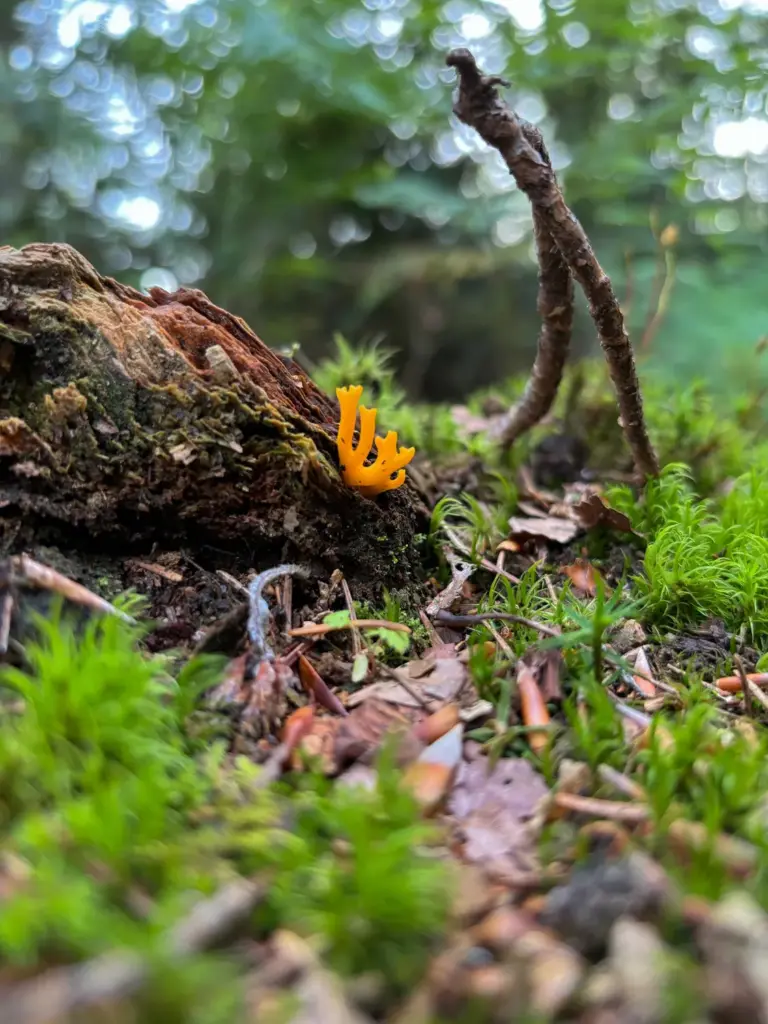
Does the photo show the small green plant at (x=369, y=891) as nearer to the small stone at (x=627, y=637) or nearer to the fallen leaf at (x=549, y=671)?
the fallen leaf at (x=549, y=671)

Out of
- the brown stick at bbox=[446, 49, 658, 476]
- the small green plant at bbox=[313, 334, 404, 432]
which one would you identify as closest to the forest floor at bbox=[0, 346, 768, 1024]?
the brown stick at bbox=[446, 49, 658, 476]

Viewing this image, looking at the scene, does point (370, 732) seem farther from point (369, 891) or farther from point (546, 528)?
point (546, 528)

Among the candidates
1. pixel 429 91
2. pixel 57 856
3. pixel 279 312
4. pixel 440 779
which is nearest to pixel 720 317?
pixel 429 91

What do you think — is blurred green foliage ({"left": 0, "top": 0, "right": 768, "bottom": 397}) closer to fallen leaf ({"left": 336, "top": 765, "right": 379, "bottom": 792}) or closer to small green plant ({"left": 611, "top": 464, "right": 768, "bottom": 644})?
small green plant ({"left": 611, "top": 464, "right": 768, "bottom": 644})

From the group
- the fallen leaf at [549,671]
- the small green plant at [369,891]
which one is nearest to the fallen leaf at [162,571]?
the small green plant at [369,891]

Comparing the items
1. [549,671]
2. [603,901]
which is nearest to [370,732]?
[549,671]

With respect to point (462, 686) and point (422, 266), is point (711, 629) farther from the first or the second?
point (422, 266)
